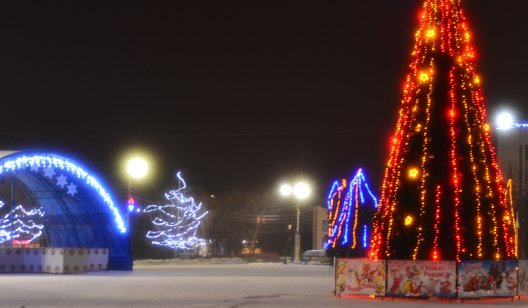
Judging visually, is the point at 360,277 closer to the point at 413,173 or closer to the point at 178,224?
the point at 413,173

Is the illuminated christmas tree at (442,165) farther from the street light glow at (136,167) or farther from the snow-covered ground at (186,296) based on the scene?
the street light glow at (136,167)

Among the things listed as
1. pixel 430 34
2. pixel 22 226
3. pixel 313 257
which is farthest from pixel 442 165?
pixel 313 257

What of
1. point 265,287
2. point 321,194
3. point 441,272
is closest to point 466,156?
point 441,272

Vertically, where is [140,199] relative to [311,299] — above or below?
above

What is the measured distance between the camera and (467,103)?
26.8 m

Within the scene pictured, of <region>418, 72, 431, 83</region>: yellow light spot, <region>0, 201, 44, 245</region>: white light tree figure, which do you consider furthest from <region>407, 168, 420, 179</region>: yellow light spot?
<region>0, 201, 44, 245</region>: white light tree figure

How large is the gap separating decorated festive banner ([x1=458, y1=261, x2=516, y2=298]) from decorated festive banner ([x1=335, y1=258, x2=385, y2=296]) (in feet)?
7.48

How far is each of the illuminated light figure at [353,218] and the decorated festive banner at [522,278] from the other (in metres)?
26.2

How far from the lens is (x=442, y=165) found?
1038 inches

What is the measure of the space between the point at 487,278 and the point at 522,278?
6.74 feet

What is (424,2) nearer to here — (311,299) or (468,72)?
(468,72)

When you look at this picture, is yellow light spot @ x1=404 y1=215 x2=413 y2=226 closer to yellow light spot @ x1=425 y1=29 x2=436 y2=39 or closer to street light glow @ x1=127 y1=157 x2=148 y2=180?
yellow light spot @ x1=425 y1=29 x2=436 y2=39

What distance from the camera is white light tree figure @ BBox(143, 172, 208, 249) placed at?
7644cm

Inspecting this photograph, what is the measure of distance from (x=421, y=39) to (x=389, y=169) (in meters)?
4.03
